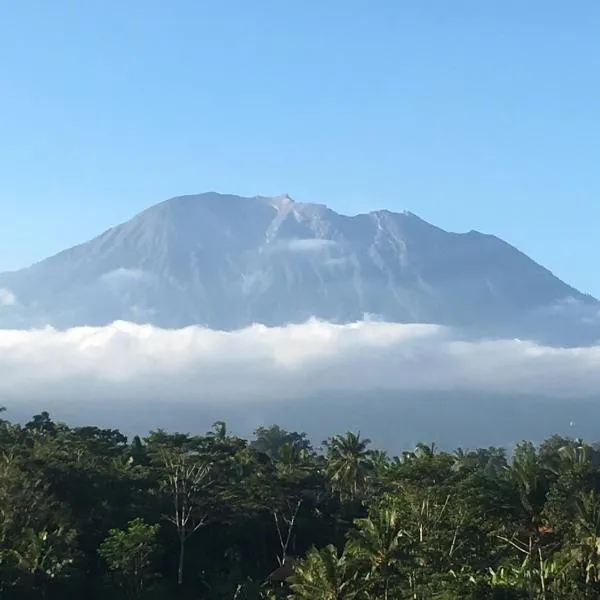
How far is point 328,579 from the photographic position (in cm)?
3266

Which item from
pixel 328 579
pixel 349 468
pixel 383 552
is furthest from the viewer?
pixel 349 468

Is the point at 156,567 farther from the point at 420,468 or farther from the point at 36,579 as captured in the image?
the point at 420,468

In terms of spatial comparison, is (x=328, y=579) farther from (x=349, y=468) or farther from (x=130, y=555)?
(x=349, y=468)

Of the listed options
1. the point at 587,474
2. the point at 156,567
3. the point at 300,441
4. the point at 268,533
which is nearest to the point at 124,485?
the point at 156,567

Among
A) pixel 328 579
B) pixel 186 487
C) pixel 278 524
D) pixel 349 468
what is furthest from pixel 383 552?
pixel 349 468

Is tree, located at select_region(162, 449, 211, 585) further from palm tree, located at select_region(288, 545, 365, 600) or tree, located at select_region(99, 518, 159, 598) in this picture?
palm tree, located at select_region(288, 545, 365, 600)

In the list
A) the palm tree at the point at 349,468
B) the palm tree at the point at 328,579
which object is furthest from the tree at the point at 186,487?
the palm tree at the point at 328,579

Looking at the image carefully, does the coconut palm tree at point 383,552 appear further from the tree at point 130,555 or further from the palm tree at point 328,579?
the tree at point 130,555

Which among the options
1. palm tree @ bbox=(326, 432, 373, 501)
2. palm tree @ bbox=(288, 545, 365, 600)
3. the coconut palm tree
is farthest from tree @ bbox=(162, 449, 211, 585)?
palm tree @ bbox=(288, 545, 365, 600)

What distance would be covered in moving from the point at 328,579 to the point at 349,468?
3597 cm

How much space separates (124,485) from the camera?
55812 mm

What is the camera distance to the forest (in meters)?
34.4

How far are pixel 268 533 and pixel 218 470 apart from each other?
666 centimetres

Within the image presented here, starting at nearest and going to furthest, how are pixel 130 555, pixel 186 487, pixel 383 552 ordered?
1. pixel 383 552
2. pixel 130 555
3. pixel 186 487
